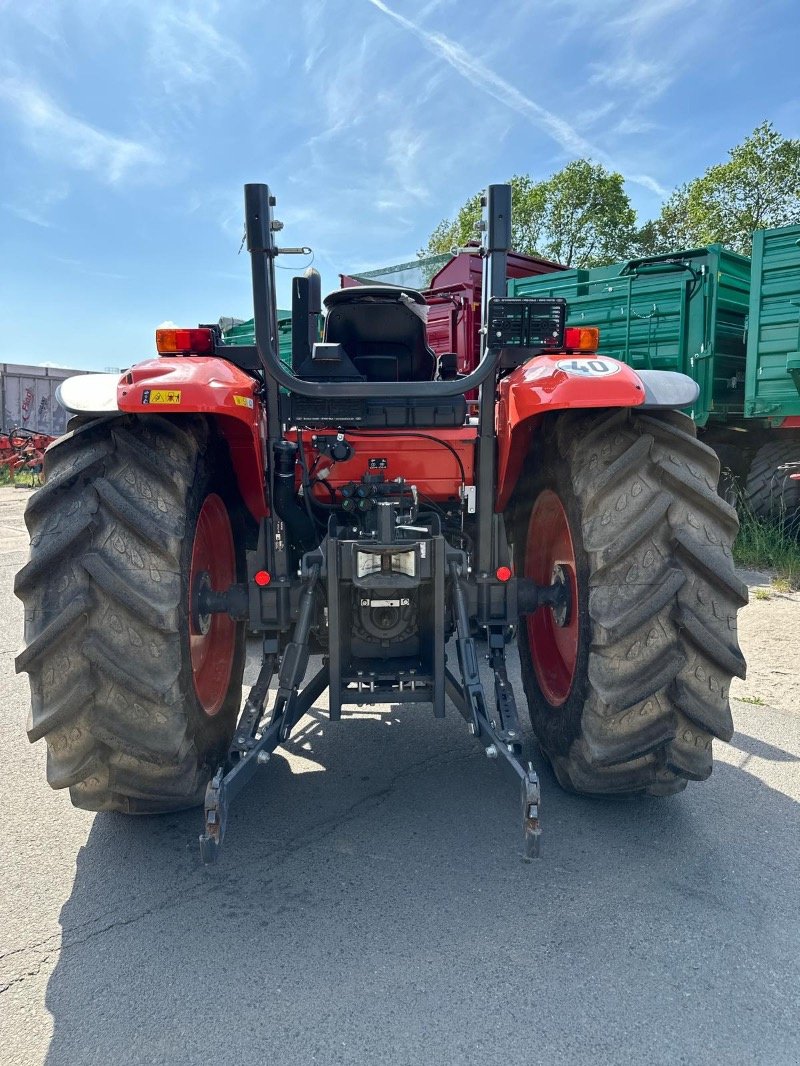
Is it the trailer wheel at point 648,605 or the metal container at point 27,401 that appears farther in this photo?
the metal container at point 27,401

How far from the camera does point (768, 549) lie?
6848mm

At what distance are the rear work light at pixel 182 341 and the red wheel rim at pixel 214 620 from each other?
0.56 meters

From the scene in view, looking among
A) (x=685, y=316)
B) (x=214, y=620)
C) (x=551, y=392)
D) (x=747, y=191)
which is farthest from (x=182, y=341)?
(x=747, y=191)

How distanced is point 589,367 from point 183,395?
50.9 inches

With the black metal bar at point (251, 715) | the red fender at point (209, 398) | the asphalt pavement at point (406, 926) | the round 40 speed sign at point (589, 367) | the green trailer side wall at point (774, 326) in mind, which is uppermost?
the green trailer side wall at point (774, 326)

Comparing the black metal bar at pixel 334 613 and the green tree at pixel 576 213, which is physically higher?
the green tree at pixel 576 213

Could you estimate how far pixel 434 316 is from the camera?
6.36 meters

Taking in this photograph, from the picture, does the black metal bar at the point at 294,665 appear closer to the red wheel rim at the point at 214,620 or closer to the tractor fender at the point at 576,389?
the red wheel rim at the point at 214,620

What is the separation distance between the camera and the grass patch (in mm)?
6434

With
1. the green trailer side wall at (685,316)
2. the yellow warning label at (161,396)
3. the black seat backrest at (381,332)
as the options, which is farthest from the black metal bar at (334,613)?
the green trailer side wall at (685,316)

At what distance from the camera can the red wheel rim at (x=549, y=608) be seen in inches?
112

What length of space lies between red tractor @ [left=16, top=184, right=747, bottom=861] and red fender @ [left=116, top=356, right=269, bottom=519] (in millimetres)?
10

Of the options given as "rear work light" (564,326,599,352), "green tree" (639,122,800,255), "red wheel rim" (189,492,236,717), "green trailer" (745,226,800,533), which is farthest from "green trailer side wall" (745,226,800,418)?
"green tree" (639,122,800,255)

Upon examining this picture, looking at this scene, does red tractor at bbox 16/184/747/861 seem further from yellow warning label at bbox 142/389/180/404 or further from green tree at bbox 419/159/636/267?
green tree at bbox 419/159/636/267
